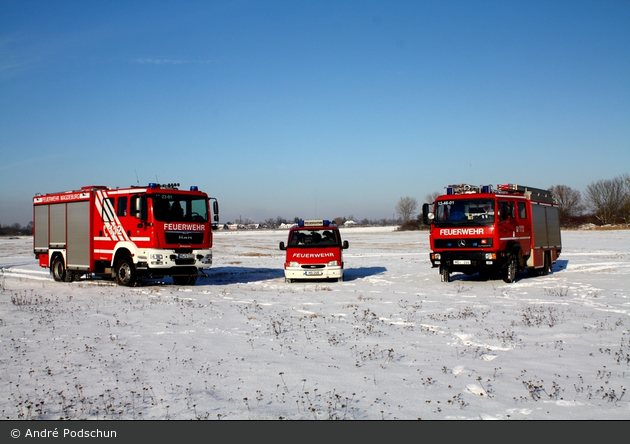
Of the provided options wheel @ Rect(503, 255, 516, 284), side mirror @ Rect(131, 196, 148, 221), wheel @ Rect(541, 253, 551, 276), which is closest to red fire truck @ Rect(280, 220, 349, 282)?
side mirror @ Rect(131, 196, 148, 221)

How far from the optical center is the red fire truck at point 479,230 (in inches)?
653

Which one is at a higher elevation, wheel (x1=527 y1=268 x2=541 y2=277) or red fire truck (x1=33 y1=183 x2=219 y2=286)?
red fire truck (x1=33 y1=183 x2=219 y2=286)

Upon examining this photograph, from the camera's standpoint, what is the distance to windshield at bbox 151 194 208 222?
16495mm

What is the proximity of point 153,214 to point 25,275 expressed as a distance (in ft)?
35.4

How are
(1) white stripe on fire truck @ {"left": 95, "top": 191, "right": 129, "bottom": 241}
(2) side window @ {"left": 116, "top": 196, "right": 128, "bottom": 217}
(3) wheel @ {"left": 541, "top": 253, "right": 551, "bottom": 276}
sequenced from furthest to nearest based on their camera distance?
(3) wheel @ {"left": 541, "top": 253, "right": 551, "bottom": 276}
(1) white stripe on fire truck @ {"left": 95, "top": 191, "right": 129, "bottom": 241}
(2) side window @ {"left": 116, "top": 196, "right": 128, "bottom": 217}

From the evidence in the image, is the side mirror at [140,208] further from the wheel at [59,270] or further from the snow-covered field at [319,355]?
the wheel at [59,270]

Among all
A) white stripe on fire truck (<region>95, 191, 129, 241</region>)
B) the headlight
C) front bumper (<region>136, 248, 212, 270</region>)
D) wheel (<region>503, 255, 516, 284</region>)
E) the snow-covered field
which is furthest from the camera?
wheel (<region>503, 255, 516, 284</region>)

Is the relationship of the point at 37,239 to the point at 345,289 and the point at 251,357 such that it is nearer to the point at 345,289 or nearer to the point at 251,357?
the point at 345,289

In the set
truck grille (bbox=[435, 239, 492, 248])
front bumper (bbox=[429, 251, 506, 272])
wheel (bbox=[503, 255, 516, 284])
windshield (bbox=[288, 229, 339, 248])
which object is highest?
windshield (bbox=[288, 229, 339, 248])

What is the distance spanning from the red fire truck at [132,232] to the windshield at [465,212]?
740 centimetres

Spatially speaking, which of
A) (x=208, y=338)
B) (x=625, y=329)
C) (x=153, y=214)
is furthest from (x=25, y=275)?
(x=625, y=329)

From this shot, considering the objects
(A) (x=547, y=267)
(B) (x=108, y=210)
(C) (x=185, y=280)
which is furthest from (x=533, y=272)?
(B) (x=108, y=210)

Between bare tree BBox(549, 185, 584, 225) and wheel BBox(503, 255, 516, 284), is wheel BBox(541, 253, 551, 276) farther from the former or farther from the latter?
bare tree BBox(549, 185, 584, 225)

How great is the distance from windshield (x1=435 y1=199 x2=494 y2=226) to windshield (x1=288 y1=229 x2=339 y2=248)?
358 centimetres
